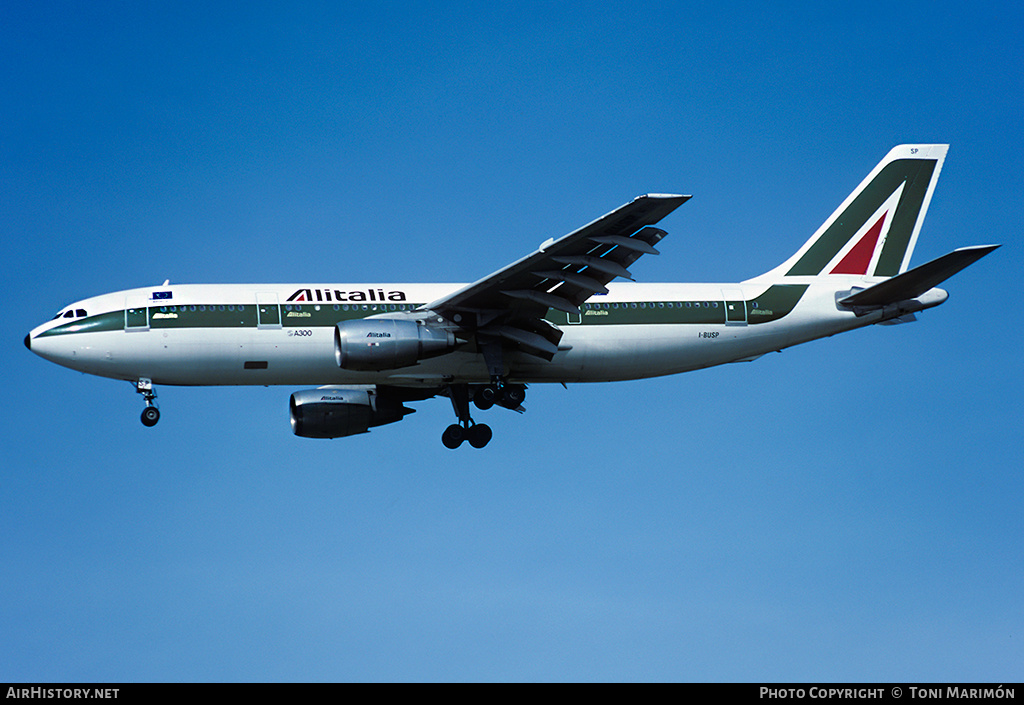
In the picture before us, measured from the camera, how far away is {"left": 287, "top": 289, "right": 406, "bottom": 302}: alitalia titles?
1454 inches

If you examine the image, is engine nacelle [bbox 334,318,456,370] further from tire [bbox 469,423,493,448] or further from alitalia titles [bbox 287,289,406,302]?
tire [bbox 469,423,493,448]

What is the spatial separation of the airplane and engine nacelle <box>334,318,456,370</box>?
4 centimetres

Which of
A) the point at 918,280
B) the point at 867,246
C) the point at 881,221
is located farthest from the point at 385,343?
the point at 881,221

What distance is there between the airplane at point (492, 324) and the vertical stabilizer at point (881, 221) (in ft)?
0.24

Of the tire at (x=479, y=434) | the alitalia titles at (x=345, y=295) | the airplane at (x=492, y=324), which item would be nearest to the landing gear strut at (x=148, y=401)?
the airplane at (x=492, y=324)

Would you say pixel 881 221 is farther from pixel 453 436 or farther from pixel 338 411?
pixel 338 411

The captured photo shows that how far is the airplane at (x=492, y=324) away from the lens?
34.7 m

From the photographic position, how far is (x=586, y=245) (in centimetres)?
3322

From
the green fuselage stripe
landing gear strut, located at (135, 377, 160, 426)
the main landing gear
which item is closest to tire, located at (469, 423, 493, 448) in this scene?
the main landing gear

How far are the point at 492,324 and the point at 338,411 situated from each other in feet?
22.0

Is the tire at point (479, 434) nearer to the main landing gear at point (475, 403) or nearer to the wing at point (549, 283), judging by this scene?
the main landing gear at point (475, 403)
